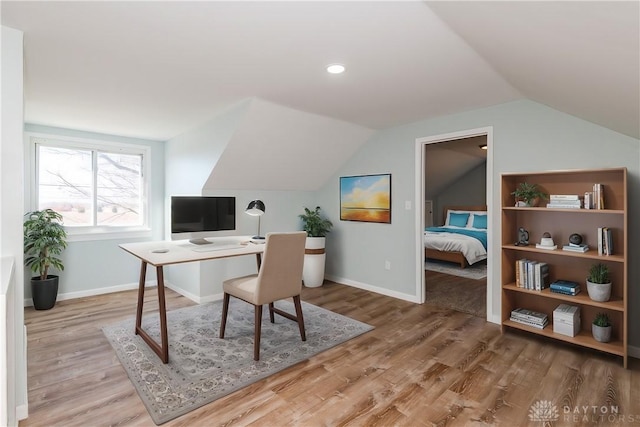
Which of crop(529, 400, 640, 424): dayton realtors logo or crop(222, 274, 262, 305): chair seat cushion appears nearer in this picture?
crop(529, 400, 640, 424): dayton realtors logo

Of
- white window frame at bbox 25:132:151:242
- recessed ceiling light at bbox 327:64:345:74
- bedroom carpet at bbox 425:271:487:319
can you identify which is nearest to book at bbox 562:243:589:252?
bedroom carpet at bbox 425:271:487:319

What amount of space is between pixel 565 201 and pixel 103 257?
5124mm

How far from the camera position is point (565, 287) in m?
2.60

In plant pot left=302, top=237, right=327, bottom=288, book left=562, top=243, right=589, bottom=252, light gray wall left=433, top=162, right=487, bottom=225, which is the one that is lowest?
plant pot left=302, top=237, right=327, bottom=288

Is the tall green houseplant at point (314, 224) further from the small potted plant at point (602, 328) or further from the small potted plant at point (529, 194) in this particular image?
the small potted plant at point (602, 328)

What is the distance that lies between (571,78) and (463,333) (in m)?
2.16

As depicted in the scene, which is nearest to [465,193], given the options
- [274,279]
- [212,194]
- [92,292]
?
[212,194]

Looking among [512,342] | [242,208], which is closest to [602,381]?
[512,342]

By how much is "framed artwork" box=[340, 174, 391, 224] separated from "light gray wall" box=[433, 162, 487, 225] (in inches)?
157

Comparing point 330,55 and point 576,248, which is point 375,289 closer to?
point 576,248

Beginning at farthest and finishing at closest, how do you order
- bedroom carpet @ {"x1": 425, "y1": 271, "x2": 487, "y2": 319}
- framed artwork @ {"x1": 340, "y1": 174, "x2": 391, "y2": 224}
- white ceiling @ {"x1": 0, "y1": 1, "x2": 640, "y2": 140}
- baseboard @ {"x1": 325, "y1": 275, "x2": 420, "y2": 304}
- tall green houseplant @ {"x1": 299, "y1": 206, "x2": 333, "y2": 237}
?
tall green houseplant @ {"x1": 299, "y1": 206, "x2": 333, "y2": 237} → framed artwork @ {"x1": 340, "y1": 174, "x2": 391, "y2": 224} → baseboard @ {"x1": 325, "y1": 275, "x2": 420, "y2": 304} → bedroom carpet @ {"x1": 425, "y1": 271, "x2": 487, "y2": 319} → white ceiling @ {"x1": 0, "y1": 1, "x2": 640, "y2": 140}

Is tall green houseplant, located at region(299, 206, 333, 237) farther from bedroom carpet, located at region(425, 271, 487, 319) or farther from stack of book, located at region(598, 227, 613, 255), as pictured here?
stack of book, located at region(598, 227, 613, 255)

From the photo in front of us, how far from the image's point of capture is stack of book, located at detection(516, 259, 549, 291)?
2.76 metres

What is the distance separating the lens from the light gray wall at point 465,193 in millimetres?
7141
